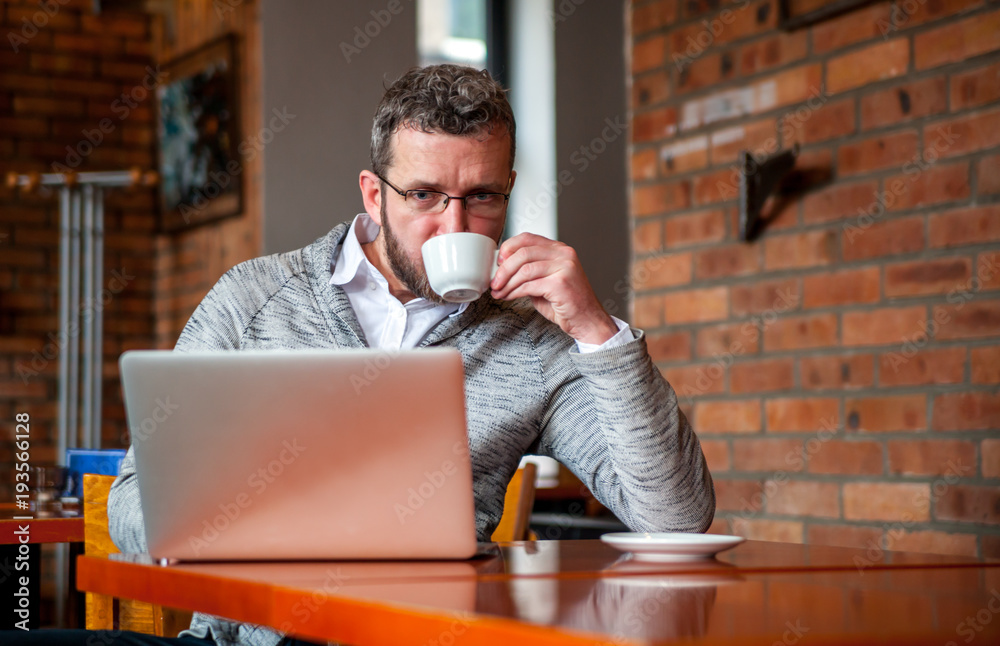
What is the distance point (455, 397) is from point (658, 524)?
608 millimetres

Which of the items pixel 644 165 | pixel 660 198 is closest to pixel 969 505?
pixel 660 198

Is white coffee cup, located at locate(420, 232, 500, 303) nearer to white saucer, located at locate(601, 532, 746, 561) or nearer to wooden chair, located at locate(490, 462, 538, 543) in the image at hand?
white saucer, located at locate(601, 532, 746, 561)

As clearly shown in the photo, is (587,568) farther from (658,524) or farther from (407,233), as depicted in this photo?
(407,233)

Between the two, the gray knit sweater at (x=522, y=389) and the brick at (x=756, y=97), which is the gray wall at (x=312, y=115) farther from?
the gray knit sweater at (x=522, y=389)

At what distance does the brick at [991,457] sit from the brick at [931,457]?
0.06ft

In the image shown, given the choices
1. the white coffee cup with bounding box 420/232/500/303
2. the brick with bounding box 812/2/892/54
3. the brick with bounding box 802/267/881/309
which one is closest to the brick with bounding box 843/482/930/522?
the brick with bounding box 802/267/881/309

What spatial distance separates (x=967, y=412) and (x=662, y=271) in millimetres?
819

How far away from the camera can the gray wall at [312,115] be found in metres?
3.40

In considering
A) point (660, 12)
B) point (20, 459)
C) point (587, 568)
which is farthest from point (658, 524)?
point (20, 459)

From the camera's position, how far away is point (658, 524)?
1442 mm

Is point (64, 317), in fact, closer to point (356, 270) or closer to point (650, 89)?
point (650, 89)

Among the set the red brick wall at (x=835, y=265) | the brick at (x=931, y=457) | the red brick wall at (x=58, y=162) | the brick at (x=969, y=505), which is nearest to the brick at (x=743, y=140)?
the red brick wall at (x=835, y=265)

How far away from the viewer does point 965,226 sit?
1.90 metres

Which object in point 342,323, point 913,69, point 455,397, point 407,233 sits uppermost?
point 913,69
